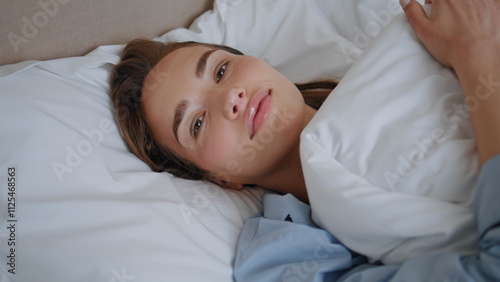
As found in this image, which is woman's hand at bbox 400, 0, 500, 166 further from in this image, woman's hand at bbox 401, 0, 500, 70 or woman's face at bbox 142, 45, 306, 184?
woman's face at bbox 142, 45, 306, 184

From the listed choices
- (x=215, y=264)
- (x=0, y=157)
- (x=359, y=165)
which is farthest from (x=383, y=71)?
(x=0, y=157)

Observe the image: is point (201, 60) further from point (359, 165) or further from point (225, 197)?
point (359, 165)

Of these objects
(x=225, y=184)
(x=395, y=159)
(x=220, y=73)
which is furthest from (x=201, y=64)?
(x=395, y=159)

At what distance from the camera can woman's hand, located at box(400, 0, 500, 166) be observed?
0.77 metres

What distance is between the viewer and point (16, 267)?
0.89m

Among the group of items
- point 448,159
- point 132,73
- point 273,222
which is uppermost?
point 448,159

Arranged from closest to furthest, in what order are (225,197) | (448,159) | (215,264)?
(448,159), (215,264), (225,197)

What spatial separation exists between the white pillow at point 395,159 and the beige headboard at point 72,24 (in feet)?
2.24

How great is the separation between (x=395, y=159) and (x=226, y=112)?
380 mm

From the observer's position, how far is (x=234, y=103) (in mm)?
999

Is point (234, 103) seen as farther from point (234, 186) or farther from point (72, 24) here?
point (72, 24)

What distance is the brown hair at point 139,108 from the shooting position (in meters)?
1.14

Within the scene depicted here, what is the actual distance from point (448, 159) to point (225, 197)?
53 centimetres

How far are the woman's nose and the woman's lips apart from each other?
0.02 metres
